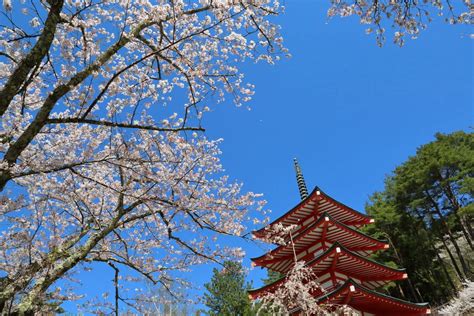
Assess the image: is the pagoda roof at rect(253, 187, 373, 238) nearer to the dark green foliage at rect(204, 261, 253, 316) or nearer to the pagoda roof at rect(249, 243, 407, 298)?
the pagoda roof at rect(249, 243, 407, 298)

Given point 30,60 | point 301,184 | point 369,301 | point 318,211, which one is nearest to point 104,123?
Answer: point 30,60

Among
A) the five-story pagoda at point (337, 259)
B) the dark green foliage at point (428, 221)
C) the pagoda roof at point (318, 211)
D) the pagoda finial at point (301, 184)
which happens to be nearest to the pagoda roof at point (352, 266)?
the five-story pagoda at point (337, 259)

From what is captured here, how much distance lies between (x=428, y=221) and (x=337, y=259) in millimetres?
17877

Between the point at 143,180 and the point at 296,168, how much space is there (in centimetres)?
1304

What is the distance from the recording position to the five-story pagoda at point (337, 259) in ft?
30.6

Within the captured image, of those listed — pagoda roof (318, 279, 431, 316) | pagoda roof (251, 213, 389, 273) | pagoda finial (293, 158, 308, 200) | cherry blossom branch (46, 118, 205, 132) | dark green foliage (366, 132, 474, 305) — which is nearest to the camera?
cherry blossom branch (46, 118, 205, 132)

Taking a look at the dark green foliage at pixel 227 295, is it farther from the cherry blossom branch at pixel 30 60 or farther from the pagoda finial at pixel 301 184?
the cherry blossom branch at pixel 30 60

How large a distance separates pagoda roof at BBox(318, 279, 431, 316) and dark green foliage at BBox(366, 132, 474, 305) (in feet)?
41.1

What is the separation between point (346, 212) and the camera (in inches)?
481

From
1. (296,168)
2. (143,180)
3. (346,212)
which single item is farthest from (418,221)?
(143,180)

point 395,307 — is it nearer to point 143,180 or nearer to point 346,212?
point 346,212

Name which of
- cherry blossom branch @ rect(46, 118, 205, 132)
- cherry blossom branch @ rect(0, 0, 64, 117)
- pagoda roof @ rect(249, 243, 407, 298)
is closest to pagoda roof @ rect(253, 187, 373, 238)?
pagoda roof @ rect(249, 243, 407, 298)

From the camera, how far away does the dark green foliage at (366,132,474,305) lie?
22094 millimetres

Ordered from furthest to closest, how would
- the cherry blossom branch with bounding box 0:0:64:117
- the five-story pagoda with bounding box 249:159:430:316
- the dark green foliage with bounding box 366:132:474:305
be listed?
the dark green foliage with bounding box 366:132:474:305 < the five-story pagoda with bounding box 249:159:430:316 < the cherry blossom branch with bounding box 0:0:64:117
